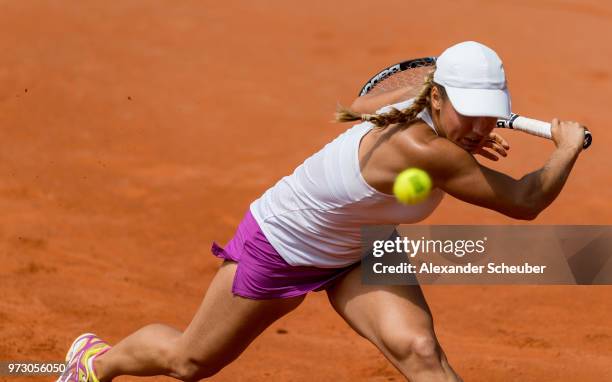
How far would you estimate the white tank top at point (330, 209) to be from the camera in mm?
4020

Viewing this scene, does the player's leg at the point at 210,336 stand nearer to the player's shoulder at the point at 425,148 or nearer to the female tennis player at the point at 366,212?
the female tennis player at the point at 366,212

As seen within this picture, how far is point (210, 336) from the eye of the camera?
4.38 metres

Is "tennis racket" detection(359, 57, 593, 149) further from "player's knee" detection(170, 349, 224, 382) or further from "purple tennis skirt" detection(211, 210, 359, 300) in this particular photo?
"player's knee" detection(170, 349, 224, 382)

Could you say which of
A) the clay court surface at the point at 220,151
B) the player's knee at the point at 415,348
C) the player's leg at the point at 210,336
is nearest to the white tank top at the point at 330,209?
the player's leg at the point at 210,336

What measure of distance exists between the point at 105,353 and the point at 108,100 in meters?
5.02

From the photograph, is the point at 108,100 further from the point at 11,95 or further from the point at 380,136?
the point at 380,136

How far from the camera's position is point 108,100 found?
31.3 feet

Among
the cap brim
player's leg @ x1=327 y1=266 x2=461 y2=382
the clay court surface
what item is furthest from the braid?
the clay court surface

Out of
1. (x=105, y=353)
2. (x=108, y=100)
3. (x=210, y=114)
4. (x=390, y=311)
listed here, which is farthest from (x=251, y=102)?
(x=390, y=311)

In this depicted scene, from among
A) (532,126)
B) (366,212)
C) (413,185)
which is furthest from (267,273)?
(532,126)

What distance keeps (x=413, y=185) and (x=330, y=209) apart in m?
0.41

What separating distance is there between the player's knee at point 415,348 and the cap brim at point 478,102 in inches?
33.3

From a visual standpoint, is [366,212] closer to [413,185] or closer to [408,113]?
[413,185]

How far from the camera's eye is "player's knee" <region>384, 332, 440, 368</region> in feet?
13.1
